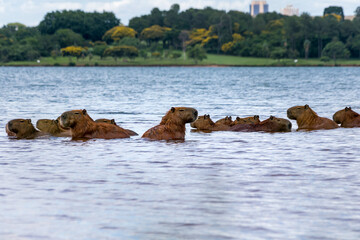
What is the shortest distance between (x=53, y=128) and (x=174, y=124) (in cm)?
456

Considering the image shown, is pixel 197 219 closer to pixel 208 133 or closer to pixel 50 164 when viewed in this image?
pixel 50 164

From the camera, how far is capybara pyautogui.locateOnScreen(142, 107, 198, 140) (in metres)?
19.1

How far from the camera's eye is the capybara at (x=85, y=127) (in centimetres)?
1920

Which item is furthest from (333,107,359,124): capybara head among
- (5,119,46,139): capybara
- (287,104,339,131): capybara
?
(5,119,46,139): capybara

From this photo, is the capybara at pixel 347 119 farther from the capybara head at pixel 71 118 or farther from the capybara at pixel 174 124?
the capybara head at pixel 71 118

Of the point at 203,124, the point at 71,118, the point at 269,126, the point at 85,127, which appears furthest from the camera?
the point at 203,124

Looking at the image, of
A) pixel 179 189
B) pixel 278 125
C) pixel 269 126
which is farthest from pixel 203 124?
pixel 179 189

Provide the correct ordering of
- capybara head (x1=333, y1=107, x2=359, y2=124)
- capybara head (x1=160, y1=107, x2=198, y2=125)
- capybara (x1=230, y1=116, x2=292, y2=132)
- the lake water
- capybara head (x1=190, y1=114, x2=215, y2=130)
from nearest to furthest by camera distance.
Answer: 1. the lake water
2. capybara head (x1=160, y1=107, x2=198, y2=125)
3. capybara (x1=230, y1=116, x2=292, y2=132)
4. capybara head (x1=190, y1=114, x2=215, y2=130)
5. capybara head (x1=333, y1=107, x2=359, y2=124)

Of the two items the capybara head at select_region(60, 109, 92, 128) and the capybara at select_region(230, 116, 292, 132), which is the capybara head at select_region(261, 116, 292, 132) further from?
the capybara head at select_region(60, 109, 92, 128)

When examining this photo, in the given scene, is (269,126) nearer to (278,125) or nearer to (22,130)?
(278,125)

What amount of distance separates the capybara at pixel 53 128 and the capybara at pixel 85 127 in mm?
1497

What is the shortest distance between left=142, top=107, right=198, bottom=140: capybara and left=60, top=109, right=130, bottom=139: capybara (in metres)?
1.07

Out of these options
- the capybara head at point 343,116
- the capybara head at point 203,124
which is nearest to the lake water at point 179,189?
the capybara head at point 203,124

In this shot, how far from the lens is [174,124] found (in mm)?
19656
